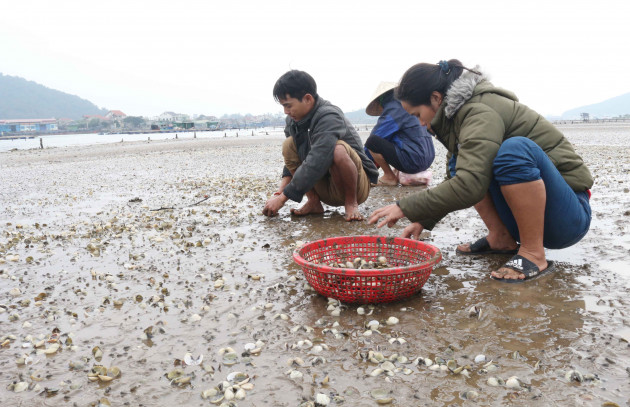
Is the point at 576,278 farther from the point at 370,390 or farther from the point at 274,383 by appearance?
the point at 274,383

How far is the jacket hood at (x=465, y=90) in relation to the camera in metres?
2.85

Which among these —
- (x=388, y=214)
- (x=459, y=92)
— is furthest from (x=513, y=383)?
(x=459, y=92)

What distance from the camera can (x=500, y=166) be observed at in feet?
8.77

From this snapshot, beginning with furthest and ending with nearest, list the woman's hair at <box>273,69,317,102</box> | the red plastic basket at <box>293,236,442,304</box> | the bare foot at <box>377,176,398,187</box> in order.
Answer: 1. the bare foot at <box>377,176,398,187</box>
2. the woman's hair at <box>273,69,317,102</box>
3. the red plastic basket at <box>293,236,442,304</box>

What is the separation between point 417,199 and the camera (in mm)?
2812

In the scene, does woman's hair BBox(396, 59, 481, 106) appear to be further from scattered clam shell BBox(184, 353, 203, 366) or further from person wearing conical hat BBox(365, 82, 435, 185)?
person wearing conical hat BBox(365, 82, 435, 185)

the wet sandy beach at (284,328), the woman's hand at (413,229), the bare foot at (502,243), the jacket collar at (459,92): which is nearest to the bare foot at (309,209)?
the wet sandy beach at (284,328)

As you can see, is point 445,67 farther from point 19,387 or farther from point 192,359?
point 19,387

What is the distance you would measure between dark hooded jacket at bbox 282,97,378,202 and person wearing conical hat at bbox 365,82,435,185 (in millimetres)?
1755

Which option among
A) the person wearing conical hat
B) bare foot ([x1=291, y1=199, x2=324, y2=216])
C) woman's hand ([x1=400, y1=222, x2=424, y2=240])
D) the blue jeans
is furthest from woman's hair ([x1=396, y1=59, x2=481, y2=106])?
the person wearing conical hat

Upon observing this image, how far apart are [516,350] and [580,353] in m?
0.27

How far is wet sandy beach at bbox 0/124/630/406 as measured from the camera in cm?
186

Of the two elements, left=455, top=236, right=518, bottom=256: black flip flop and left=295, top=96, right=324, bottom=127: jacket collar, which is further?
left=295, top=96, right=324, bottom=127: jacket collar

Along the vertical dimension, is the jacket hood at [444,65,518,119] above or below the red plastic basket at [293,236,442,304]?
above
